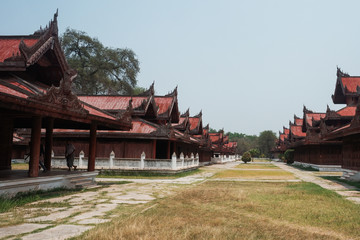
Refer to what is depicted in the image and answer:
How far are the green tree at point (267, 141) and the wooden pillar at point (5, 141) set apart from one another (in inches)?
4468

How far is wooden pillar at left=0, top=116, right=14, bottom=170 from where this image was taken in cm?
1372

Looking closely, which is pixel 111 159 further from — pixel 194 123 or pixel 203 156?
pixel 203 156

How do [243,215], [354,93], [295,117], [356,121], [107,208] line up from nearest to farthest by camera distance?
[243,215] < [107,208] < [356,121] < [354,93] < [295,117]

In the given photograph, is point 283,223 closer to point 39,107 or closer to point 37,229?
point 37,229

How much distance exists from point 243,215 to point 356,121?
35.2ft

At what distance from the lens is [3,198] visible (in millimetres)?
8680

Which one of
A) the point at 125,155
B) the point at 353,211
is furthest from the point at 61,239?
the point at 125,155

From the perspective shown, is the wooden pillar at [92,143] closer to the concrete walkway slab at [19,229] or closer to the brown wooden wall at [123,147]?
the concrete walkway slab at [19,229]

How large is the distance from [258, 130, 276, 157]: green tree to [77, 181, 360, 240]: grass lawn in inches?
4498

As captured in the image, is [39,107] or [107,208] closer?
[107,208]

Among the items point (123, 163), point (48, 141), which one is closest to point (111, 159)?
point (123, 163)

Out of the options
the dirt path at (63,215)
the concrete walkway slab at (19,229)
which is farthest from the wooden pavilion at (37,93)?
the concrete walkway slab at (19,229)

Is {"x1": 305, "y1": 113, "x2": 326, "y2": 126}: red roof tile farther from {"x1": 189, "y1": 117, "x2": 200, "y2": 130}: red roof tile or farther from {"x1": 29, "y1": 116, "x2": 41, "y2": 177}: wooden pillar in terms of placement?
{"x1": 29, "y1": 116, "x2": 41, "y2": 177}: wooden pillar

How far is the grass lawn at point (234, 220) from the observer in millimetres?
5492
